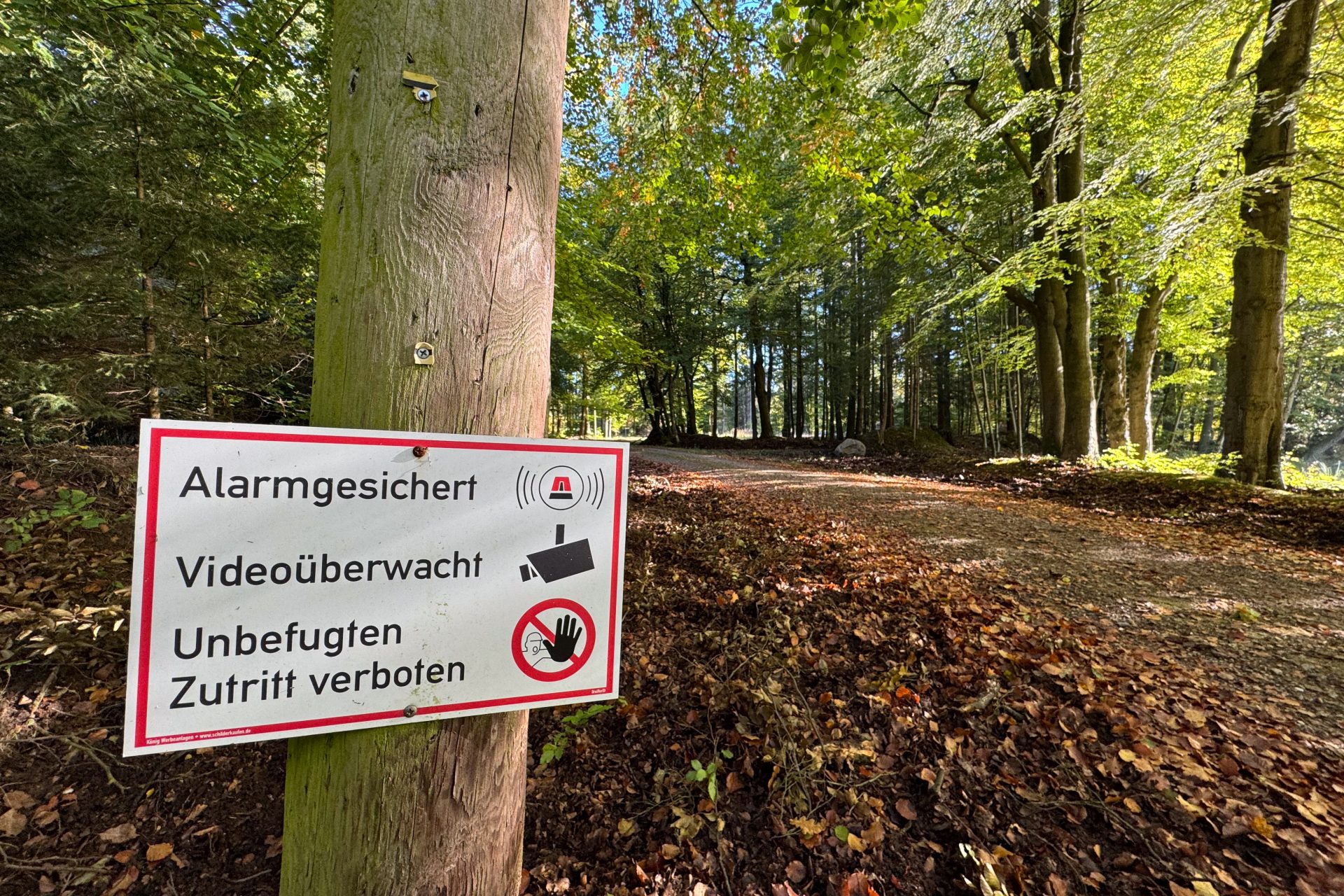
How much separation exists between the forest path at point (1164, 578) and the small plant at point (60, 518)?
668 cm

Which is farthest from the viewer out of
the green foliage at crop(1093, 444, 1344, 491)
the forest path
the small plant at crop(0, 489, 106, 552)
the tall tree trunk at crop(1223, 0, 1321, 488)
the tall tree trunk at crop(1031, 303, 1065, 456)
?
the tall tree trunk at crop(1031, 303, 1065, 456)

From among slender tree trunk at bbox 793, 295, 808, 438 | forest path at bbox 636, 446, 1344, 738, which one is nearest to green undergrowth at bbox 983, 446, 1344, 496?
forest path at bbox 636, 446, 1344, 738

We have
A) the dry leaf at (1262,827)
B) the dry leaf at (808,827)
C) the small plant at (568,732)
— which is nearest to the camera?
the dry leaf at (1262,827)

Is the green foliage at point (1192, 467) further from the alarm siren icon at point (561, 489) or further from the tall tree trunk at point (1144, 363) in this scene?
the alarm siren icon at point (561, 489)

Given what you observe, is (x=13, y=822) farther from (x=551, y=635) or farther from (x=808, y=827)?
(x=808, y=827)

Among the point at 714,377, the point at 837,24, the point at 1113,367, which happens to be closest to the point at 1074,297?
the point at 1113,367

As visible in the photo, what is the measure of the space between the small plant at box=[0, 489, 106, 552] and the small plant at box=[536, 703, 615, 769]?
Answer: 152 inches

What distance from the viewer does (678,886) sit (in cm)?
195

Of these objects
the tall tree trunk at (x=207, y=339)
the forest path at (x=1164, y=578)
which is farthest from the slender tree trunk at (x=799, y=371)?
the tall tree trunk at (x=207, y=339)

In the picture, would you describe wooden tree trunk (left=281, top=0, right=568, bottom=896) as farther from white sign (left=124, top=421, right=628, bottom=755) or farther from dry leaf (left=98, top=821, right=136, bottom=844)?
dry leaf (left=98, top=821, right=136, bottom=844)

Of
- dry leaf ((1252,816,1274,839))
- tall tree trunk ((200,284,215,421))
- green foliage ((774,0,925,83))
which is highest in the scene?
green foliage ((774,0,925,83))

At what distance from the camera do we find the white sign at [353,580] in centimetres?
88

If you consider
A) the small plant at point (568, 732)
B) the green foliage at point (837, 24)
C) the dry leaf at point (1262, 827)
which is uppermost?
the green foliage at point (837, 24)

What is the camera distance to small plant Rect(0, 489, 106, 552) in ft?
11.5
